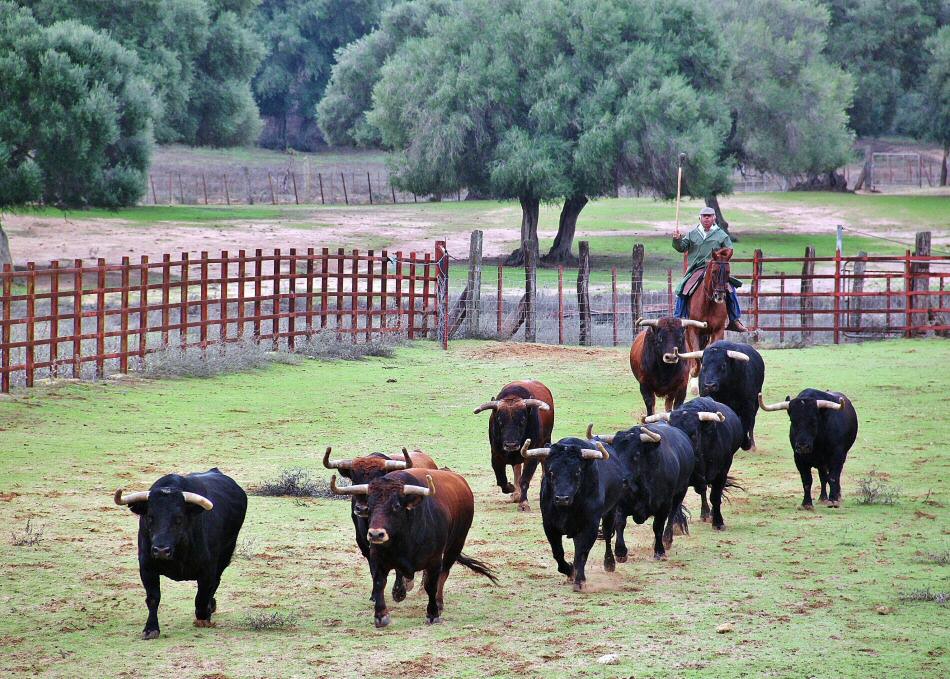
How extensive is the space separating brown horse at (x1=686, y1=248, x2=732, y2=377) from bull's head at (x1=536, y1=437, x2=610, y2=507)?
7.55 m

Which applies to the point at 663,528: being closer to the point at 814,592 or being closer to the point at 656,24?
the point at 814,592

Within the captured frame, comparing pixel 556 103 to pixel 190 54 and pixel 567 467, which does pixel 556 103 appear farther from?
pixel 567 467

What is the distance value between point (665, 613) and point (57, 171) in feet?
97.1

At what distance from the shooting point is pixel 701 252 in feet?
58.9

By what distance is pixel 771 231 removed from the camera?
53.4 metres

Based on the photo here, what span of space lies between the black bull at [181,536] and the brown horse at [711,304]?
29.7 feet

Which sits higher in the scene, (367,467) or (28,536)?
(367,467)

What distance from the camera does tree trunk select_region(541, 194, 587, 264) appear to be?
44.2 m

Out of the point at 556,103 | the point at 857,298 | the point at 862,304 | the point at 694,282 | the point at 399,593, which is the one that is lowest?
the point at 399,593

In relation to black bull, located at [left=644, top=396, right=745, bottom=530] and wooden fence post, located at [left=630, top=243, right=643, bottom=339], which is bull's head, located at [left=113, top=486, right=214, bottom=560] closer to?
black bull, located at [left=644, top=396, right=745, bottom=530]

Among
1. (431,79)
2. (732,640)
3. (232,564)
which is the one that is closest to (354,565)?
(232,564)

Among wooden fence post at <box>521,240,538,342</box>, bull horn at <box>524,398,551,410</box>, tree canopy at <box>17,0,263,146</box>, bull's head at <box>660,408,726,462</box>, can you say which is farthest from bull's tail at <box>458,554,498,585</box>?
tree canopy at <box>17,0,263,146</box>

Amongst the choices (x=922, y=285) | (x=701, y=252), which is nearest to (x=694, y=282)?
(x=701, y=252)

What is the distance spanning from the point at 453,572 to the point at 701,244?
860 centimetres
